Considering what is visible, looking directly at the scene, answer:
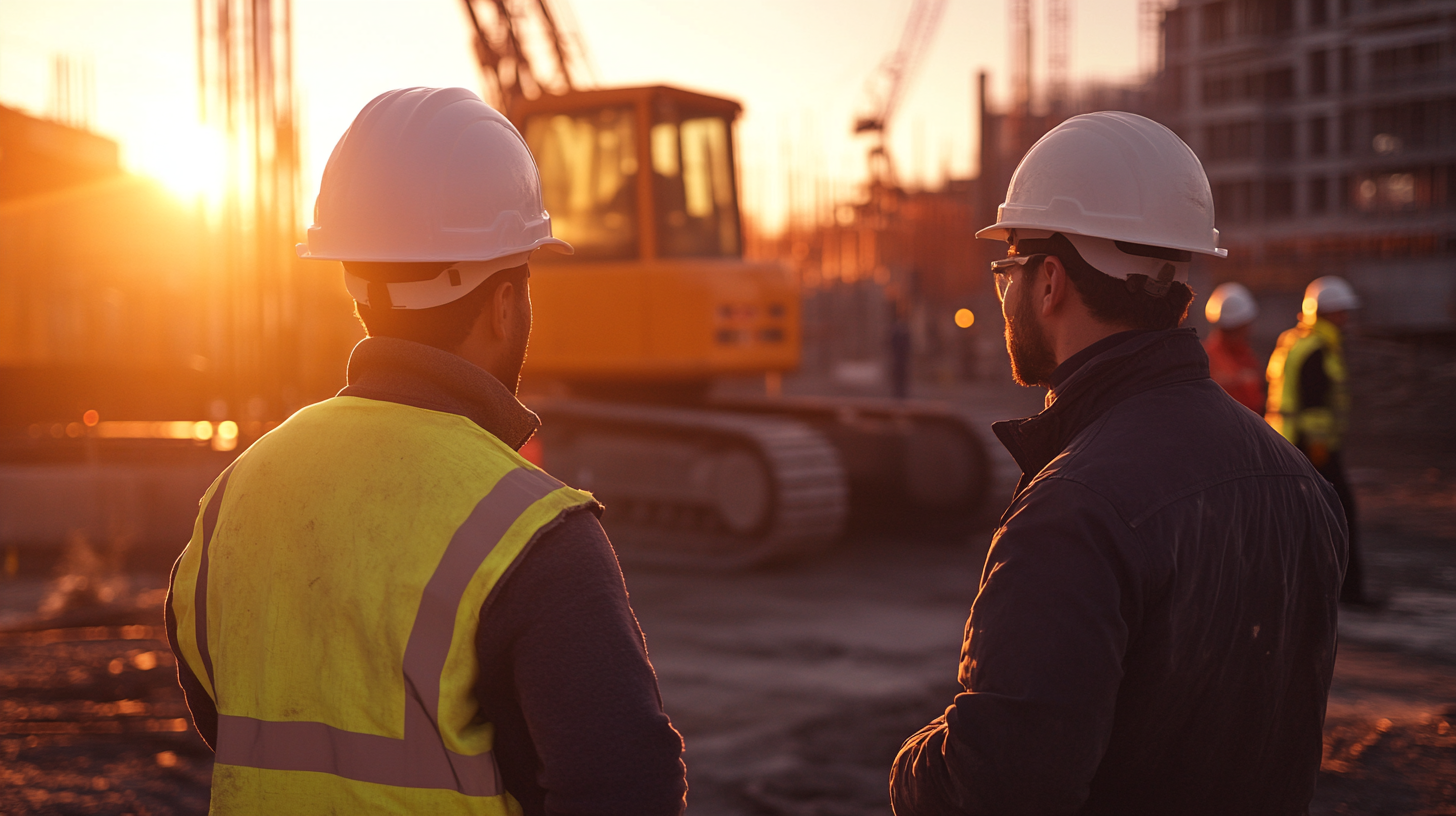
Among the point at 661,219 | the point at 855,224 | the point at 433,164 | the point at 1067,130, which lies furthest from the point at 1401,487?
the point at 855,224

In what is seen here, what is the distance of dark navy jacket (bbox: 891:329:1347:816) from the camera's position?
178 centimetres

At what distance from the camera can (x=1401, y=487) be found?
1520cm

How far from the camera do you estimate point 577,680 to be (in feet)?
4.99

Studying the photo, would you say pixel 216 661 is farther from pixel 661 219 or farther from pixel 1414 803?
pixel 661 219

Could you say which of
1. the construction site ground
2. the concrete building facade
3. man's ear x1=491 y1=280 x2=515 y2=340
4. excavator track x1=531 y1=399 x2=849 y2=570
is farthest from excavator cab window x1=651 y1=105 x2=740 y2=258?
the concrete building facade

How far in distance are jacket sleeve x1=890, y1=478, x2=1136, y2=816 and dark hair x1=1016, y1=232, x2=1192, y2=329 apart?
1.39ft

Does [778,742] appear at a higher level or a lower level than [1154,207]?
lower

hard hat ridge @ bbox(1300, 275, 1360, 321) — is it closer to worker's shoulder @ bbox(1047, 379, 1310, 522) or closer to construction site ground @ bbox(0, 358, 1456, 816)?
construction site ground @ bbox(0, 358, 1456, 816)

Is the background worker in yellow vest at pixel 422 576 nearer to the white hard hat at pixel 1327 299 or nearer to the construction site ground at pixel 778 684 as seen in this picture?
the construction site ground at pixel 778 684

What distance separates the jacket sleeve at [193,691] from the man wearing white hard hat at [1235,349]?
7.82 meters

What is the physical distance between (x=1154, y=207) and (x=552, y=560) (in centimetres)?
134

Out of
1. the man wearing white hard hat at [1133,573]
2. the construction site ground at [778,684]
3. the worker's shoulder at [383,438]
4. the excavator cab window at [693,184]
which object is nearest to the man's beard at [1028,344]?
the man wearing white hard hat at [1133,573]

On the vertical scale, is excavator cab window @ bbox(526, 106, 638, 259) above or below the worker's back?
above

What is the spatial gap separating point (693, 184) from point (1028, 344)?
8.46 metres
